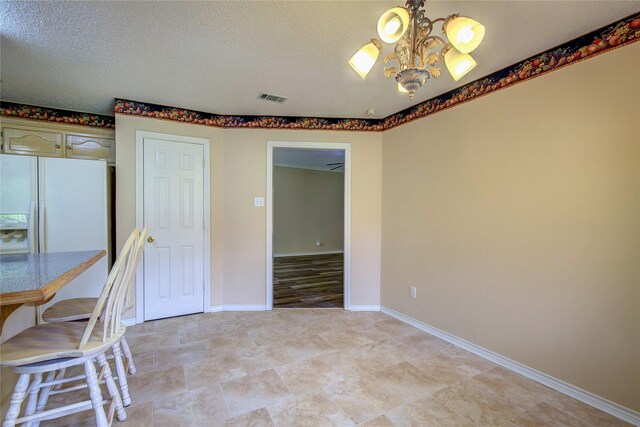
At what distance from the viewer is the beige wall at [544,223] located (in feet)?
5.60

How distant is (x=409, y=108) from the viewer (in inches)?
123

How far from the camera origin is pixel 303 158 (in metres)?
6.47

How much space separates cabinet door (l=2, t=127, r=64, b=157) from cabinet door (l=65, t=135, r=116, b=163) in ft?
0.28

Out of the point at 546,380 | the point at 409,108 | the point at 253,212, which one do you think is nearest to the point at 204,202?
the point at 253,212

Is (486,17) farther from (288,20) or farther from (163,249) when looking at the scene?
(163,249)

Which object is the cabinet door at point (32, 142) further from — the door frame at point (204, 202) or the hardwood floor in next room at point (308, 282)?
the hardwood floor in next room at point (308, 282)

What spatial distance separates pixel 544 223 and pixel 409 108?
1716 mm

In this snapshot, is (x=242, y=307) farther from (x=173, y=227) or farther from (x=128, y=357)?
(x=128, y=357)

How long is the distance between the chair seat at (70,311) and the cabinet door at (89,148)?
205 cm

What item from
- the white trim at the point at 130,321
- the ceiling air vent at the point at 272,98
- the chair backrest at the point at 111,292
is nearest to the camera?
the chair backrest at the point at 111,292

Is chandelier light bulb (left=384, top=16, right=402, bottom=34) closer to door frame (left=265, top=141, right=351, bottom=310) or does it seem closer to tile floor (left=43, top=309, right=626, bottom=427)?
tile floor (left=43, top=309, right=626, bottom=427)

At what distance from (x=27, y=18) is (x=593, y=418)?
4014mm

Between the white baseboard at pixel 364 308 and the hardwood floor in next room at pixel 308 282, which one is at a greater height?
the white baseboard at pixel 364 308

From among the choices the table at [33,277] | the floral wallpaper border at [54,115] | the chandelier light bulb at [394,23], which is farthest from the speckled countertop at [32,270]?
the floral wallpaper border at [54,115]
